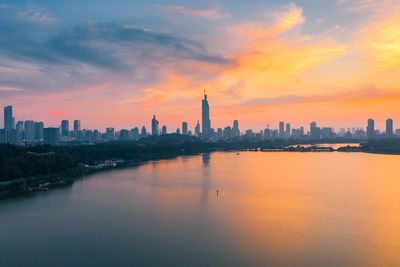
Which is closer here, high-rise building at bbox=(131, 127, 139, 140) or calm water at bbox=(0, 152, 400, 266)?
calm water at bbox=(0, 152, 400, 266)

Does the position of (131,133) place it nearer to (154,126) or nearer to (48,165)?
(154,126)

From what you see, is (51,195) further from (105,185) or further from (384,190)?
(384,190)

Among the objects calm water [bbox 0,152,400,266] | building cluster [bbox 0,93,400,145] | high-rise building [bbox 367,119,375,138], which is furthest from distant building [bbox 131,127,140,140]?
calm water [bbox 0,152,400,266]

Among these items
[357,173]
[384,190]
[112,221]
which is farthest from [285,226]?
[357,173]

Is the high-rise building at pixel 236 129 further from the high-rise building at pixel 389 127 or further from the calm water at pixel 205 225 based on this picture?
the calm water at pixel 205 225

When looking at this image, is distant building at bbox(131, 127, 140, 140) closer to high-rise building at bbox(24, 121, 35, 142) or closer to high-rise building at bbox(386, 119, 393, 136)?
high-rise building at bbox(24, 121, 35, 142)

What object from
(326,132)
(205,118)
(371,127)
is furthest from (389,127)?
(205,118)
